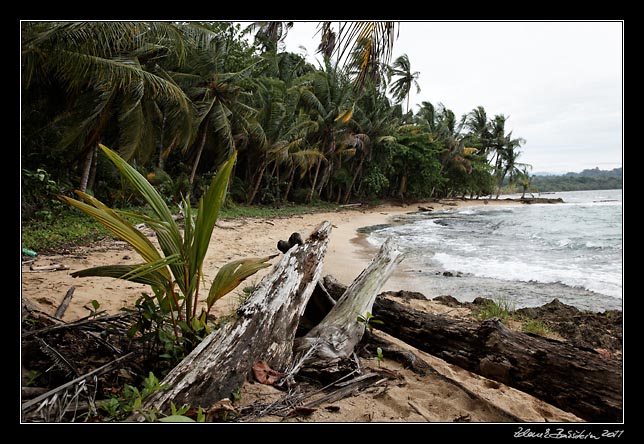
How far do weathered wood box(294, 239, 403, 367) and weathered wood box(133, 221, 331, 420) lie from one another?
0.60 ft

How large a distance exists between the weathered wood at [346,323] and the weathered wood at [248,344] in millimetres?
182

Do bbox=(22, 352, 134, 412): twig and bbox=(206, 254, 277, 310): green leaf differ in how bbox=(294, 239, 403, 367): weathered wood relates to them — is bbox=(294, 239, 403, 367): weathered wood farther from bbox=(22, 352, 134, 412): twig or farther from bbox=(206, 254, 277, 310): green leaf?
bbox=(22, 352, 134, 412): twig

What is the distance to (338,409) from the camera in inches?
66.6

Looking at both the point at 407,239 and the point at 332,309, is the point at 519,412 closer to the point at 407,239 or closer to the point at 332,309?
the point at 332,309

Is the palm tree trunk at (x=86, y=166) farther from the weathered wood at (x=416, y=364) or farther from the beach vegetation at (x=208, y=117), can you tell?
the weathered wood at (x=416, y=364)

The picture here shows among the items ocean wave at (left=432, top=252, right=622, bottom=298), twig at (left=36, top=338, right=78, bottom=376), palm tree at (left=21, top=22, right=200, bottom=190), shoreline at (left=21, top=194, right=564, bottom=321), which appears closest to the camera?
twig at (left=36, top=338, right=78, bottom=376)

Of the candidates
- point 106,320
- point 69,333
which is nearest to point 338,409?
Result: point 106,320

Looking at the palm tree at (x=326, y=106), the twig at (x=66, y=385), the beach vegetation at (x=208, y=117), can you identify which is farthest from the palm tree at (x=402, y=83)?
the twig at (x=66, y=385)

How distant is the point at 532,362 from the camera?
6.25 ft

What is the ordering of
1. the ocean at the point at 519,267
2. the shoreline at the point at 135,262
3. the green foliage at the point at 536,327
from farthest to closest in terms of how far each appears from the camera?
the ocean at the point at 519,267 < the green foliage at the point at 536,327 < the shoreline at the point at 135,262

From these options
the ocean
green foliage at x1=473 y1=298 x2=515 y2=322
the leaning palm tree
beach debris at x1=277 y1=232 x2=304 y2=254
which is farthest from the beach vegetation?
the ocean

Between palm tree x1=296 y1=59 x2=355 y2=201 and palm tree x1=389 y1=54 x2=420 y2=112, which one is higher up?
palm tree x1=389 y1=54 x2=420 y2=112

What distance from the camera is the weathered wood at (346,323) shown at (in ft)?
7.24

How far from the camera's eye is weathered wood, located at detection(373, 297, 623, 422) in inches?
65.1
